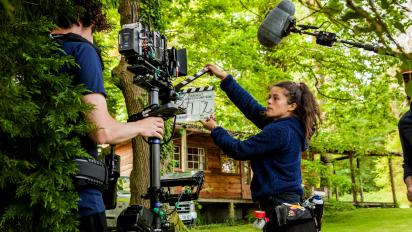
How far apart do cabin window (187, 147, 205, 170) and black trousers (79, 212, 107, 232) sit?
61.9ft

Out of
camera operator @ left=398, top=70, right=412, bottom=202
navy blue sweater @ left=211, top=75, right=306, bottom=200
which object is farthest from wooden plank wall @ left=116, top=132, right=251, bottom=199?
navy blue sweater @ left=211, top=75, right=306, bottom=200

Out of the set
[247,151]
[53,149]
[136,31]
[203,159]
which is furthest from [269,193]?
[203,159]

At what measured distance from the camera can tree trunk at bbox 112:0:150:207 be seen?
702 centimetres

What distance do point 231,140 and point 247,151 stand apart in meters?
0.16

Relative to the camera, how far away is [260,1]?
12.3 meters

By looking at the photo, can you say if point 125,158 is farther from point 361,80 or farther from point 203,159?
point 361,80

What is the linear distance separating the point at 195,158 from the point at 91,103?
19.3 meters

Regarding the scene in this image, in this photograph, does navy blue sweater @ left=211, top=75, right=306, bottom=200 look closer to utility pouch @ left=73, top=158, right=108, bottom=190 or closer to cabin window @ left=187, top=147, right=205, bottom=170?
utility pouch @ left=73, top=158, right=108, bottom=190

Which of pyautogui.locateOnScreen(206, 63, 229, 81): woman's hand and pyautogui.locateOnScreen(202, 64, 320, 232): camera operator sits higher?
pyautogui.locateOnScreen(206, 63, 229, 81): woman's hand

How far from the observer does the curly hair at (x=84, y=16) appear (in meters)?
2.24

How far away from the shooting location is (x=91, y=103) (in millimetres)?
2043

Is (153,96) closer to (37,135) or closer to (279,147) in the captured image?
(279,147)

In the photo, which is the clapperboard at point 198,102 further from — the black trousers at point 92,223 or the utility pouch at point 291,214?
the black trousers at point 92,223

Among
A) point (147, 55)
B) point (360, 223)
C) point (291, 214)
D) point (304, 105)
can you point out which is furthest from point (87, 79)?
point (360, 223)
